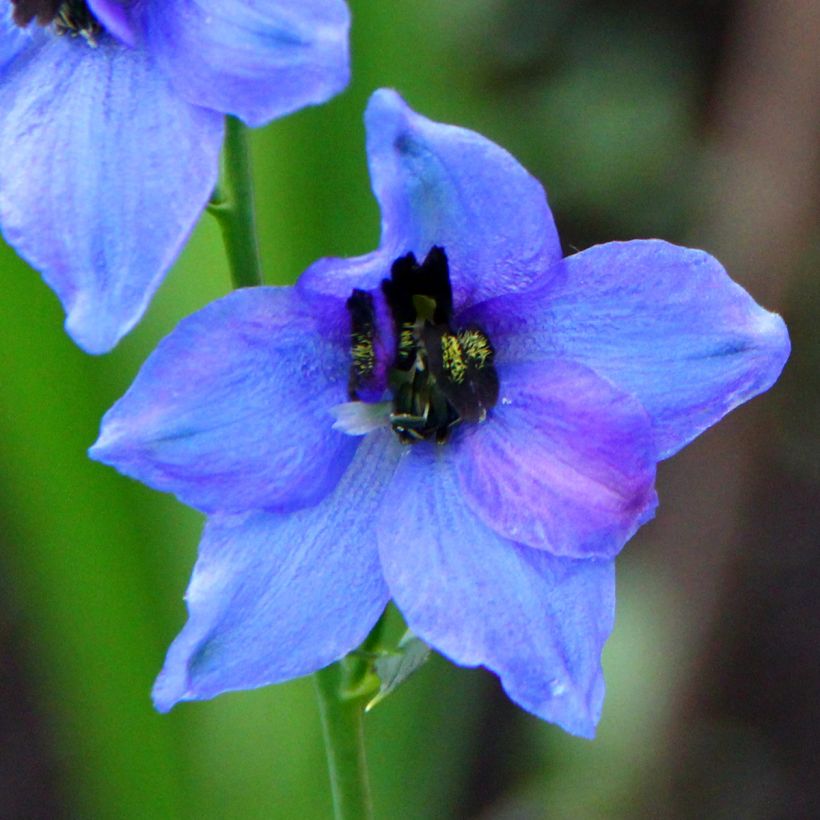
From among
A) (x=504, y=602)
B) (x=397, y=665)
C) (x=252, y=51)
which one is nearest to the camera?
(x=252, y=51)

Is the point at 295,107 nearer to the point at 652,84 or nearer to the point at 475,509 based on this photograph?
the point at 475,509

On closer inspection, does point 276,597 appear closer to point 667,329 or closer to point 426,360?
point 426,360

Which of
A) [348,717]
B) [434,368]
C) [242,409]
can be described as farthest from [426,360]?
[348,717]

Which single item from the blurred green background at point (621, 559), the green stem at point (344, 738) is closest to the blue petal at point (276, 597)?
the green stem at point (344, 738)

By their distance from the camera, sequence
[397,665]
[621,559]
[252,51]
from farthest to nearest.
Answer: [621,559] < [397,665] < [252,51]

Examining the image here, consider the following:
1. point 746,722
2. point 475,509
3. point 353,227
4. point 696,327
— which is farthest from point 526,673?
point 746,722

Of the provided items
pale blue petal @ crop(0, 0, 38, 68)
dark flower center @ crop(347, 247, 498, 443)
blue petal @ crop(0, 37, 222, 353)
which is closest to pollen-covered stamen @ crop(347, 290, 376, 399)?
dark flower center @ crop(347, 247, 498, 443)
